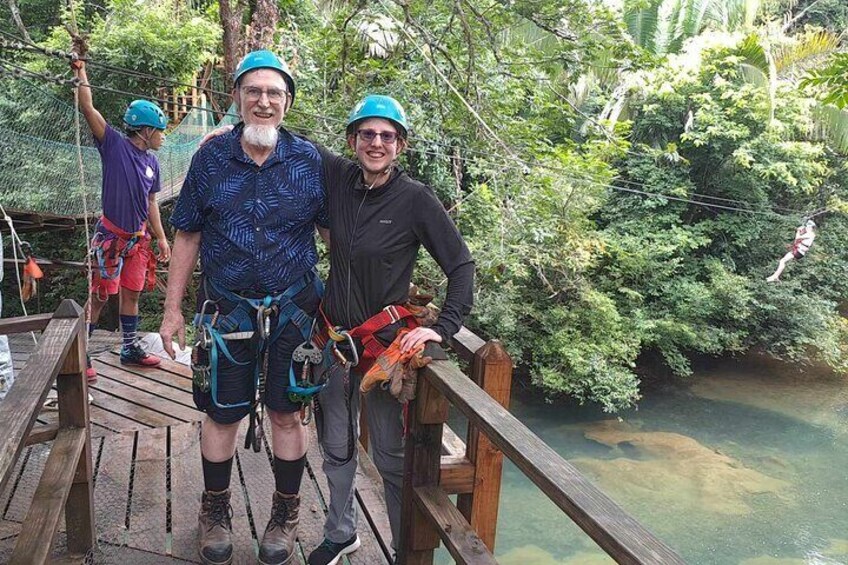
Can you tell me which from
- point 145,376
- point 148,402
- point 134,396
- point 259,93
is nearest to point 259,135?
point 259,93

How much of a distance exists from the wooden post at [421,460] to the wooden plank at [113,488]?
1018 millimetres

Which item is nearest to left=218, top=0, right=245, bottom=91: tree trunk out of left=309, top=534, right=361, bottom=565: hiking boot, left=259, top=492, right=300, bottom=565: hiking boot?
left=259, top=492, right=300, bottom=565: hiking boot

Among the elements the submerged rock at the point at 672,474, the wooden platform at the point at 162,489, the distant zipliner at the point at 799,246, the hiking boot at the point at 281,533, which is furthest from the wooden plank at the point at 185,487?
the distant zipliner at the point at 799,246

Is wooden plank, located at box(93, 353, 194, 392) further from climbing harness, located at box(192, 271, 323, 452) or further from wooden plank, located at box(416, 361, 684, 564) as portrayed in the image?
wooden plank, located at box(416, 361, 684, 564)

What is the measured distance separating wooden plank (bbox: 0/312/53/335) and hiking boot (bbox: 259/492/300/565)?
95 cm

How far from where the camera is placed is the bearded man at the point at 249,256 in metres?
1.85

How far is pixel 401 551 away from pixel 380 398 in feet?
1.64

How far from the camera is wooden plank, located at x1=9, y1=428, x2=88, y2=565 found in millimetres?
1527

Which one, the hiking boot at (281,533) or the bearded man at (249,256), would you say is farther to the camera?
the hiking boot at (281,533)

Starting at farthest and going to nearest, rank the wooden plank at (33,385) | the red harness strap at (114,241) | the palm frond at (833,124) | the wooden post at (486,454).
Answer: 1. the palm frond at (833,124)
2. the red harness strap at (114,241)
3. the wooden post at (486,454)
4. the wooden plank at (33,385)


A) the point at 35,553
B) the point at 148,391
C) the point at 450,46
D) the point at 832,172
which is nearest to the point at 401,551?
the point at 35,553

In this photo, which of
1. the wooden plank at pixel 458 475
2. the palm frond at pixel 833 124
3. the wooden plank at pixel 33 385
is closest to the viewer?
the wooden plank at pixel 33 385

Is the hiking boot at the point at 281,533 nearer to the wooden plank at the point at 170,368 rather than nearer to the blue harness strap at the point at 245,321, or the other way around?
the blue harness strap at the point at 245,321

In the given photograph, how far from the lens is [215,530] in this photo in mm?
2047
